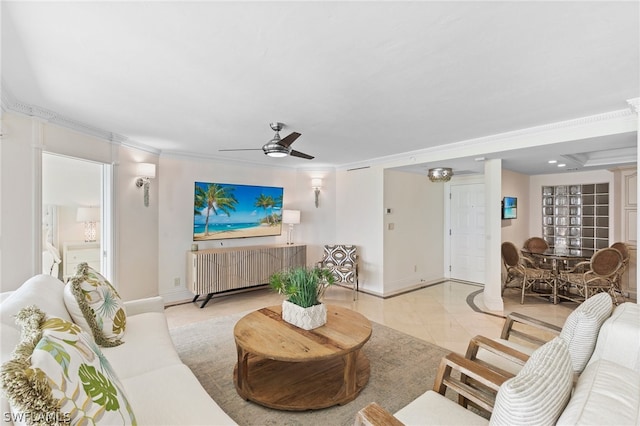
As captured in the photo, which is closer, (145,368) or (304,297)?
(145,368)

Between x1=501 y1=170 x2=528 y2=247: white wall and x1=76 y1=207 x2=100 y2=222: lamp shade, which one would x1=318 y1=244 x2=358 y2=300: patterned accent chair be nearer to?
x1=501 y1=170 x2=528 y2=247: white wall

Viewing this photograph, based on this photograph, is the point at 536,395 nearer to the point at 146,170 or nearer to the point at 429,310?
the point at 429,310

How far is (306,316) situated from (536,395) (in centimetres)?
168

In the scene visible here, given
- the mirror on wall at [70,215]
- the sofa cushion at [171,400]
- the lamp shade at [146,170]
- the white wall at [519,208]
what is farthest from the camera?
the white wall at [519,208]

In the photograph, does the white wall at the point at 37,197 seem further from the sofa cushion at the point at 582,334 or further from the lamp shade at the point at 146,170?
the sofa cushion at the point at 582,334

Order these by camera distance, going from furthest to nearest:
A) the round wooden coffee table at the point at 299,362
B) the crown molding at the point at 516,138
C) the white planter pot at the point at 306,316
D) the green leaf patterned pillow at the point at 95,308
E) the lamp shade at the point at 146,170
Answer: the lamp shade at the point at 146,170 → the crown molding at the point at 516,138 → the white planter pot at the point at 306,316 → the round wooden coffee table at the point at 299,362 → the green leaf patterned pillow at the point at 95,308

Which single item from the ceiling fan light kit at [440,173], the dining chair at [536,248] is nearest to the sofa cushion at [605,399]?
the ceiling fan light kit at [440,173]

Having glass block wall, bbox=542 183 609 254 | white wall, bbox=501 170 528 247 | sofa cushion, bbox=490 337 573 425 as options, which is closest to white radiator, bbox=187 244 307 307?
white wall, bbox=501 170 528 247

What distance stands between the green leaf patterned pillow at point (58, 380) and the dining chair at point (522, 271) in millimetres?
5203

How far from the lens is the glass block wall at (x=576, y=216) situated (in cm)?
520

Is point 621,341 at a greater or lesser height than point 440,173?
lesser

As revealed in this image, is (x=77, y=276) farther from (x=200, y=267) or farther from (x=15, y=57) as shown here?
(x=200, y=267)

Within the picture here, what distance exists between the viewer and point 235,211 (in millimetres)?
5008

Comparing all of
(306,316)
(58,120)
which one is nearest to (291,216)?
(306,316)
